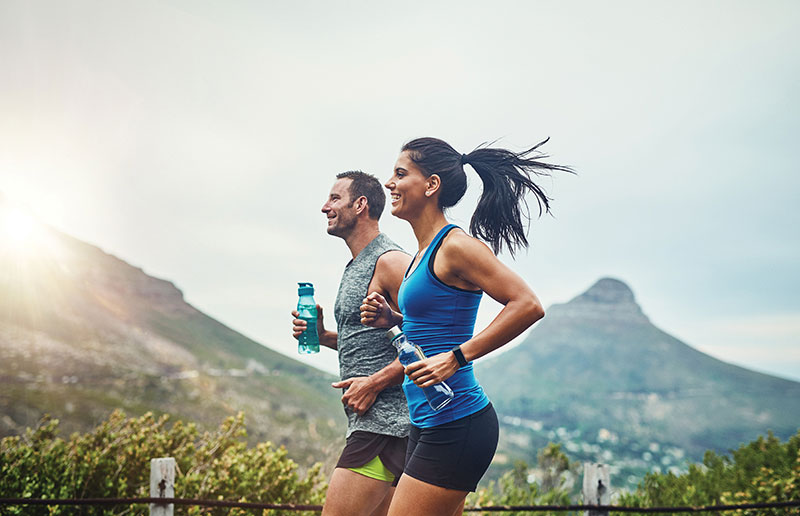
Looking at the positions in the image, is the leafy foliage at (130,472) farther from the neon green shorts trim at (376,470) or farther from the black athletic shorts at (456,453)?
the black athletic shorts at (456,453)

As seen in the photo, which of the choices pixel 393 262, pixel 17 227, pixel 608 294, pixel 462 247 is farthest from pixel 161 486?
pixel 608 294

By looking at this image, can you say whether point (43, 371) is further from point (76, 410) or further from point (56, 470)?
point (56, 470)

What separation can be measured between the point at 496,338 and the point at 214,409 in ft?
70.8

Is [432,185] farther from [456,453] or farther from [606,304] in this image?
[606,304]

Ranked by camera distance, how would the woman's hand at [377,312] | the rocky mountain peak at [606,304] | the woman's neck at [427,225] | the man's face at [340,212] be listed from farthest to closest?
1. the rocky mountain peak at [606,304]
2. the man's face at [340,212]
3. the woman's hand at [377,312]
4. the woman's neck at [427,225]

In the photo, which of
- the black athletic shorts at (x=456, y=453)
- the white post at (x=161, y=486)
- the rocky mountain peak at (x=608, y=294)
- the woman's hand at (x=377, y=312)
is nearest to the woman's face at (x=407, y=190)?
the woman's hand at (x=377, y=312)

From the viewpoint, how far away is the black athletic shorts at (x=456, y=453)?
205 centimetres

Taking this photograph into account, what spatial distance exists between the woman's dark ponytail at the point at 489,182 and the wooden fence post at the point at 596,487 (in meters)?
2.47

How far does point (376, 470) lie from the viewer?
2.62 meters

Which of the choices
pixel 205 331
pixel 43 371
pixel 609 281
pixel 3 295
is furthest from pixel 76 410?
pixel 609 281

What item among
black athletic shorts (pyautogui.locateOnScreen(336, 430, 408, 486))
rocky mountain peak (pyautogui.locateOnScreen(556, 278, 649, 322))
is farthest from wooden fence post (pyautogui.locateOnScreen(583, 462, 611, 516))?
rocky mountain peak (pyautogui.locateOnScreen(556, 278, 649, 322))

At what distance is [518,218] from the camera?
247cm

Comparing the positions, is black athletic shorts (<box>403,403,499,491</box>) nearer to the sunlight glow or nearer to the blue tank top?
the blue tank top

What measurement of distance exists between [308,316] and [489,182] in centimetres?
112
